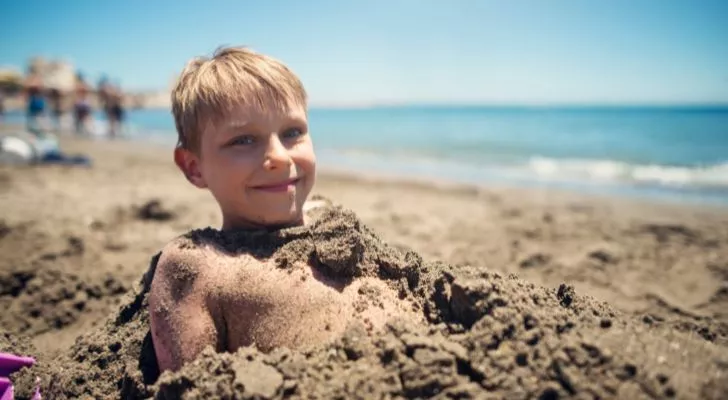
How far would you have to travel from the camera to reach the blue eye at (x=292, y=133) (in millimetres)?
2057

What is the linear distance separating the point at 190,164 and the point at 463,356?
1.40 m

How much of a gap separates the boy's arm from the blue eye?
0.59m

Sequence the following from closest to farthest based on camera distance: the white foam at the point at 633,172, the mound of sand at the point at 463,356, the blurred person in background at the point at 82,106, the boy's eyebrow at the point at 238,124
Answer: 1. the mound of sand at the point at 463,356
2. the boy's eyebrow at the point at 238,124
3. the white foam at the point at 633,172
4. the blurred person in background at the point at 82,106

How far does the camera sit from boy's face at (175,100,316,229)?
Result: 6.37 ft

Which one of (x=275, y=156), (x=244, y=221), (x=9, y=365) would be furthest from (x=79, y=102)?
(x=275, y=156)

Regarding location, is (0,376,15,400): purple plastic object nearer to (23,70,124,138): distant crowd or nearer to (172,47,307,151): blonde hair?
(172,47,307,151): blonde hair

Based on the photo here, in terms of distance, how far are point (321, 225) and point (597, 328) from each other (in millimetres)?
1067

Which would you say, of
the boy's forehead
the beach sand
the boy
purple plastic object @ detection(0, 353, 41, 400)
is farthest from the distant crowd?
the boy's forehead

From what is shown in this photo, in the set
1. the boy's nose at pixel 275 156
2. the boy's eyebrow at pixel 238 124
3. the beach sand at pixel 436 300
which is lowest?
the beach sand at pixel 436 300

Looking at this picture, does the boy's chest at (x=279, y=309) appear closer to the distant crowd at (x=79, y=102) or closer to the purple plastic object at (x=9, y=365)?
the purple plastic object at (x=9, y=365)

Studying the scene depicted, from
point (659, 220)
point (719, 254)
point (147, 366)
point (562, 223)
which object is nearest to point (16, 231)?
point (147, 366)

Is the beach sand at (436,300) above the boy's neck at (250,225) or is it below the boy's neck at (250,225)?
below

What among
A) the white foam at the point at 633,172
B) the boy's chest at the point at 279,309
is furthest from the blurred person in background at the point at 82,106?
the boy's chest at the point at 279,309

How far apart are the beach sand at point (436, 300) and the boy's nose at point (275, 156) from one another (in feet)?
1.04
